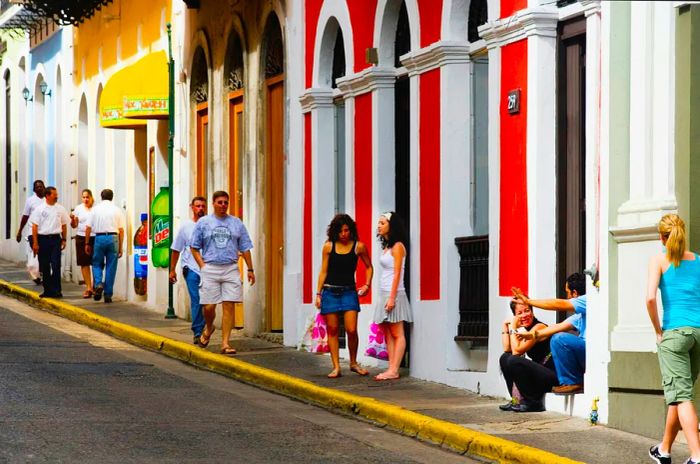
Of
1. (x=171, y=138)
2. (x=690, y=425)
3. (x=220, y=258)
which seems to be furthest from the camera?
(x=171, y=138)

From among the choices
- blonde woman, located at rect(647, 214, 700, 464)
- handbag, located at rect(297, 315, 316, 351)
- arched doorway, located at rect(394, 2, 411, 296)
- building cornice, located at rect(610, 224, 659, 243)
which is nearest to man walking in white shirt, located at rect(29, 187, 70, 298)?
handbag, located at rect(297, 315, 316, 351)

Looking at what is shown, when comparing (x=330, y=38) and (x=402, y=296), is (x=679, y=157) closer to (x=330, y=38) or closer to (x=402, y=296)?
(x=402, y=296)

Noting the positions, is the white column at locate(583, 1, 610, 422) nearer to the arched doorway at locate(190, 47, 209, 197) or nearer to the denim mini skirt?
the denim mini skirt

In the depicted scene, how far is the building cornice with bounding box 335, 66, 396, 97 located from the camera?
18422 mm

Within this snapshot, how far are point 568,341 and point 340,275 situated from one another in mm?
3895

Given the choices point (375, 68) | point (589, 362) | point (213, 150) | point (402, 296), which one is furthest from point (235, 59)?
point (589, 362)

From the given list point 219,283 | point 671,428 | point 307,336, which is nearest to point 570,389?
point 671,428

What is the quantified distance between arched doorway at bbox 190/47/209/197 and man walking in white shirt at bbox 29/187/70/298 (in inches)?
103

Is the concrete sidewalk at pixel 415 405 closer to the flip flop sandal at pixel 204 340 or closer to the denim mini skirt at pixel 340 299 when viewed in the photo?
the flip flop sandal at pixel 204 340

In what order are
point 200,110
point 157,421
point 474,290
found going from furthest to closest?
A: 1. point 200,110
2. point 474,290
3. point 157,421

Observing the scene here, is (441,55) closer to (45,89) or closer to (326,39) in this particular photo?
(326,39)

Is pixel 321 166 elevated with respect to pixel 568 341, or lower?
elevated

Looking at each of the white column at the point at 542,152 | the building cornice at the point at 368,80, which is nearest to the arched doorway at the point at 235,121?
A: the building cornice at the point at 368,80

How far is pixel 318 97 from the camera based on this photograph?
20.5 m
